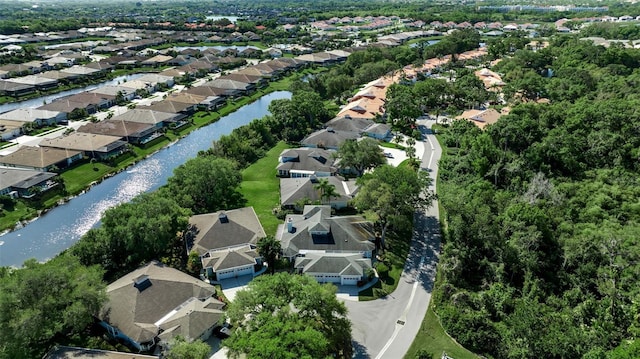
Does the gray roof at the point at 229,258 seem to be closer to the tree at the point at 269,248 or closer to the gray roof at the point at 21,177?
the tree at the point at 269,248

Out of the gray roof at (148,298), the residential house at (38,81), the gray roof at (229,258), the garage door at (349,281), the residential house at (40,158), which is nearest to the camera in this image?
the gray roof at (148,298)

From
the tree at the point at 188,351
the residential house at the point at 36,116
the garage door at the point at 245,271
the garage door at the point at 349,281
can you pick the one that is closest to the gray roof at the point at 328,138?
the garage door at the point at 245,271

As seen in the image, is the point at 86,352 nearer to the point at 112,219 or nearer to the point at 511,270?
the point at 112,219

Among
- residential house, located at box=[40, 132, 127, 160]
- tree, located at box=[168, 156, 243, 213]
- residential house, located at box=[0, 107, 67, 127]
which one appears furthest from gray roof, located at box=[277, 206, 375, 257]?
residential house, located at box=[0, 107, 67, 127]

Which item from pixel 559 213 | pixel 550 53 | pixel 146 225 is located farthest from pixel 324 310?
pixel 550 53

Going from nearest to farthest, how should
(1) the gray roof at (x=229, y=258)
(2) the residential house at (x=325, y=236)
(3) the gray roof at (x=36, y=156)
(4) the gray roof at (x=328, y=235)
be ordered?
(1) the gray roof at (x=229, y=258) < (2) the residential house at (x=325, y=236) < (4) the gray roof at (x=328, y=235) < (3) the gray roof at (x=36, y=156)

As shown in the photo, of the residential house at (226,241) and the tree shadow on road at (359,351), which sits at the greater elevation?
the residential house at (226,241)
